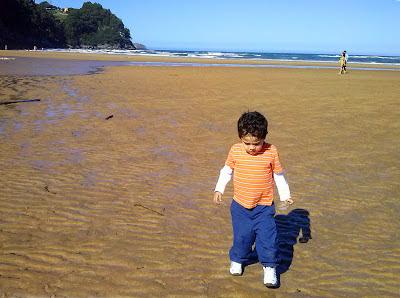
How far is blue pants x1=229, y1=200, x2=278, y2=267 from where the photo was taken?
3.60 metres

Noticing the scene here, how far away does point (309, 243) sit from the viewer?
448 centimetres

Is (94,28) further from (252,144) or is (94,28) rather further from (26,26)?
(252,144)

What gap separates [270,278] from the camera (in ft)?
11.7

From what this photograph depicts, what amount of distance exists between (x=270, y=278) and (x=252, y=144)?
47.2 inches

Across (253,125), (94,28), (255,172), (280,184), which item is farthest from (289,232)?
(94,28)

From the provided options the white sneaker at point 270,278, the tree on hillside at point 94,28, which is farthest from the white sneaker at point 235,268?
the tree on hillside at point 94,28

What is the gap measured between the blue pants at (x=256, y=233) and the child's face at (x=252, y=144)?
1.71 feet

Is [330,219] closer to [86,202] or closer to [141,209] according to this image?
[141,209]

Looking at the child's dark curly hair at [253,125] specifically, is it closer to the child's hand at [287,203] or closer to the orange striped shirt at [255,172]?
the orange striped shirt at [255,172]

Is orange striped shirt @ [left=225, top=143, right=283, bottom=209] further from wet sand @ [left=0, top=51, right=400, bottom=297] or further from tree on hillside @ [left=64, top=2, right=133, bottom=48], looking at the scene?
tree on hillside @ [left=64, top=2, right=133, bottom=48]

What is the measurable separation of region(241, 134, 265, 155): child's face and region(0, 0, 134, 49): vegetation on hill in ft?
261

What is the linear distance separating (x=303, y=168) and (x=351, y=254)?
3.05m

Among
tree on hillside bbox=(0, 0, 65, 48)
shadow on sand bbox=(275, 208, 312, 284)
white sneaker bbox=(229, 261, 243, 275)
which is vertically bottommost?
shadow on sand bbox=(275, 208, 312, 284)

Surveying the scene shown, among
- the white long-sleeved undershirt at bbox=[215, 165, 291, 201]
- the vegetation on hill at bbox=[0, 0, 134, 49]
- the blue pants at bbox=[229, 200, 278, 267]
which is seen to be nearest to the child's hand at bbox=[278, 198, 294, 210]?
the white long-sleeved undershirt at bbox=[215, 165, 291, 201]
